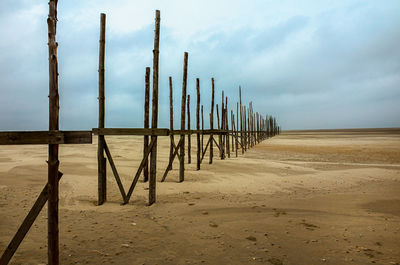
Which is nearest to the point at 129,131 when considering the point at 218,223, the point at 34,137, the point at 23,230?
the point at 218,223

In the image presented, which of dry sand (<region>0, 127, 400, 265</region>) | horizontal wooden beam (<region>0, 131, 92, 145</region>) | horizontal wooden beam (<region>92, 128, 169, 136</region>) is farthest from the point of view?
horizontal wooden beam (<region>92, 128, 169, 136</region>)

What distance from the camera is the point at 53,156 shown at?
3.04m

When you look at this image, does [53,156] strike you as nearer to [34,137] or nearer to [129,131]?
[34,137]

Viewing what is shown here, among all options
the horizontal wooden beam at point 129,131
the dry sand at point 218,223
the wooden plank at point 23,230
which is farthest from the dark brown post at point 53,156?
the horizontal wooden beam at point 129,131

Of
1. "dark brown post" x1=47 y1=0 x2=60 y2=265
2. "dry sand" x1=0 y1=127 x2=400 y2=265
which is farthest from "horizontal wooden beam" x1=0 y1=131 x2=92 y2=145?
"dry sand" x1=0 y1=127 x2=400 y2=265

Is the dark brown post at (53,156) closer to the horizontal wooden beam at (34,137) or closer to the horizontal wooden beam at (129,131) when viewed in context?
the horizontal wooden beam at (34,137)

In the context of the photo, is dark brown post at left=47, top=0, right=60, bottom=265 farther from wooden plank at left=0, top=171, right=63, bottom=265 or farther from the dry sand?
the dry sand

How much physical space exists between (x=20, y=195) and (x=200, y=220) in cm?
563

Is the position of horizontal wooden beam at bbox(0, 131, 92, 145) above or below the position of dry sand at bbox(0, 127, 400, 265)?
above

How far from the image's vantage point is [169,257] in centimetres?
376

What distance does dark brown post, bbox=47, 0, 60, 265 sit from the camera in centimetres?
305

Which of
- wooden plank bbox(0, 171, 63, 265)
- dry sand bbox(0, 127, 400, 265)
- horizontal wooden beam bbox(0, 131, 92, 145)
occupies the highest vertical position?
horizontal wooden beam bbox(0, 131, 92, 145)

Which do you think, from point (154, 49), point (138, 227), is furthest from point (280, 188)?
A: point (154, 49)

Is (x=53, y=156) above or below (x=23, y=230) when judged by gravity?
above
